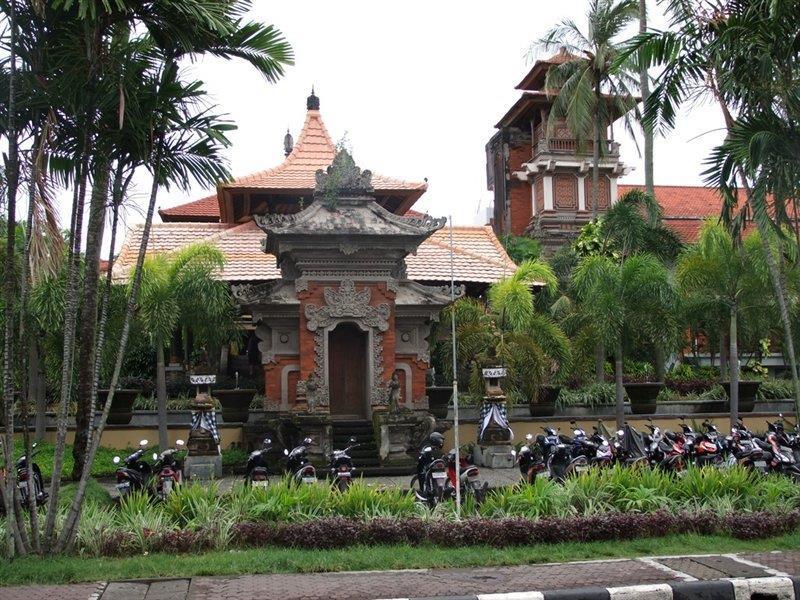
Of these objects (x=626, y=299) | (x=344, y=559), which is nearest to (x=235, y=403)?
(x=626, y=299)

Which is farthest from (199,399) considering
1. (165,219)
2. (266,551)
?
(165,219)

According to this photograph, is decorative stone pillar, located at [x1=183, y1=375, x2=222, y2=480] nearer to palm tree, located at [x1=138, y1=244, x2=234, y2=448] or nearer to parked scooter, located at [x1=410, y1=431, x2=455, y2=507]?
palm tree, located at [x1=138, y1=244, x2=234, y2=448]

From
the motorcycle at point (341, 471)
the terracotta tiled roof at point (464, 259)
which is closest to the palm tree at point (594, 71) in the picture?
the terracotta tiled roof at point (464, 259)

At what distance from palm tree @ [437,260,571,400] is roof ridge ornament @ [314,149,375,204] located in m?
3.65

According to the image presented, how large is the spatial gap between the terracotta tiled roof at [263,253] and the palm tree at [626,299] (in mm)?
5218

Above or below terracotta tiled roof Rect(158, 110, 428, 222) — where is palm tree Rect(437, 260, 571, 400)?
below

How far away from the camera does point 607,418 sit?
2077cm

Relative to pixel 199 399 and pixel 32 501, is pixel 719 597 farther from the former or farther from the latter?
pixel 199 399

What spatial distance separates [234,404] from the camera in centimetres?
1912

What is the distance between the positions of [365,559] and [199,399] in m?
8.27

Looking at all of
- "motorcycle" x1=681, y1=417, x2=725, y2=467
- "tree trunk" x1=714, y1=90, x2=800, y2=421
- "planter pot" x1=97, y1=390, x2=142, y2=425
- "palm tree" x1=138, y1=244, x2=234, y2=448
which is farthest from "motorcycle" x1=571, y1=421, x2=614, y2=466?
"planter pot" x1=97, y1=390, x2=142, y2=425

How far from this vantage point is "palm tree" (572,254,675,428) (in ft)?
60.5

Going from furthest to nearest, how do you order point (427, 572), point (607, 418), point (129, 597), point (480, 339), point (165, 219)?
point (165, 219)
point (607, 418)
point (480, 339)
point (427, 572)
point (129, 597)

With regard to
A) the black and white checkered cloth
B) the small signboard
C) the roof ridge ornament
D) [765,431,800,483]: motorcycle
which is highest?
the roof ridge ornament
